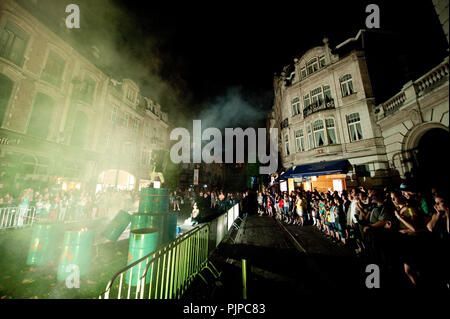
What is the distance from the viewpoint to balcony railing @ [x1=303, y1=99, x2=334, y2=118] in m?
13.5

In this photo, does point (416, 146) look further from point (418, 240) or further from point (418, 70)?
point (418, 240)

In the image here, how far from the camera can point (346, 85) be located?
519 inches

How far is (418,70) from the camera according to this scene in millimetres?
8852

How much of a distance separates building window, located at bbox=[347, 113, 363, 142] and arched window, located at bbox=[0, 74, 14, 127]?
24.0 meters

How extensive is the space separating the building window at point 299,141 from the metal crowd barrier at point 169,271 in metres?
13.8

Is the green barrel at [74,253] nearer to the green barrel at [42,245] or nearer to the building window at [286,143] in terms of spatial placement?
the green barrel at [42,245]

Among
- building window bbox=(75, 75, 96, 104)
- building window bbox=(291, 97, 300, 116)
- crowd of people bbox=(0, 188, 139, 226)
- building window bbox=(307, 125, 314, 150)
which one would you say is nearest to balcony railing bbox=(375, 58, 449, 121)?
building window bbox=(307, 125, 314, 150)

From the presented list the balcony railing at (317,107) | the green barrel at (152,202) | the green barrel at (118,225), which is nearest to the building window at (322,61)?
the balcony railing at (317,107)

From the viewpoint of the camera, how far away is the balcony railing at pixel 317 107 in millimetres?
13515

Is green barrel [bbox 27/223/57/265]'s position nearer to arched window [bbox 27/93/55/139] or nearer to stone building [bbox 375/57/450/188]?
stone building [bbox 375/57/450/188]

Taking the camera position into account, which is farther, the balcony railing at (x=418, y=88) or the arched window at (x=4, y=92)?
the arched window at (x=4, y=92)

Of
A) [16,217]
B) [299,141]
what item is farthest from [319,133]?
[16,217]

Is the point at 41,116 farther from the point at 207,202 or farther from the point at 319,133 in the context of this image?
the point at 319,133
